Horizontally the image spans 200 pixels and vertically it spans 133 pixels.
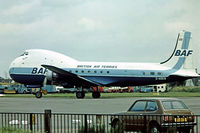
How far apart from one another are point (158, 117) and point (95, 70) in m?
34.3

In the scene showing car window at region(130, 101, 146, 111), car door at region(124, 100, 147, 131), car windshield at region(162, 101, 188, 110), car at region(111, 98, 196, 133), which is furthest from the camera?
car window at region(130, 101, 146, 111)

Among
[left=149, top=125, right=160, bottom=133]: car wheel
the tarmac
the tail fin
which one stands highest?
the tail fin

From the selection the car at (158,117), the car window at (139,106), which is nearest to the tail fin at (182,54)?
the car window at (139,106)

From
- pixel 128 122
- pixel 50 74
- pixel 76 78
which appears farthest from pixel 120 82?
pixel 128 122

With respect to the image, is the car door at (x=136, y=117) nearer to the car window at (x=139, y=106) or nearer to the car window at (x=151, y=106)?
the car window at (x=139, y=106)

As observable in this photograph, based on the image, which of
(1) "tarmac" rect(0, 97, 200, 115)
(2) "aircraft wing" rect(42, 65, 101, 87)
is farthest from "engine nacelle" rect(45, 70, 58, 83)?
(1) "tarmac" rect(0, 97, 200, 115)

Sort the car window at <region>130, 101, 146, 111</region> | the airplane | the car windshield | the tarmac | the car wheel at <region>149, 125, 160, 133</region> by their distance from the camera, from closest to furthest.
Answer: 1. the car wheel at <region>149, 125, 160, 133</region>
2. the car windshield
3. the car window at <region>130, 101, 146, 111</region>
4. the tarmac
5. the airplane

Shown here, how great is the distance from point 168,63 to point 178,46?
2.91 m

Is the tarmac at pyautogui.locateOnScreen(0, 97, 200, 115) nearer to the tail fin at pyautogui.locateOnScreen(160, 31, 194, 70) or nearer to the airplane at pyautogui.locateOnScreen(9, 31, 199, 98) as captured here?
the airplane at pyautogui.locateOnScreen(9, 31, 199, 98)

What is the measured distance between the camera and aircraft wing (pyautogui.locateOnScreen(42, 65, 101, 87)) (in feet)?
158

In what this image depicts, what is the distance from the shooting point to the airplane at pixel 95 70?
48.2 meters

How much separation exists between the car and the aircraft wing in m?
31.4

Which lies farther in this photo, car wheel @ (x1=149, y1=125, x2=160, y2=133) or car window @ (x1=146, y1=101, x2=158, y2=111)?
car window @ (x1=146, y1=101, x2=158, y2=111)

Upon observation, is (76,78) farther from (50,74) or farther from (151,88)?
(151,88)
